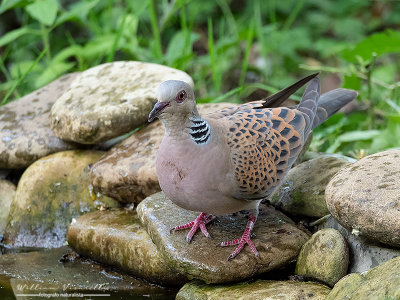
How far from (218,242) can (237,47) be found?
405cm

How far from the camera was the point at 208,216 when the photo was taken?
3658 mm

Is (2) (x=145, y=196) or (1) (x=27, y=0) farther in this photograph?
(1) (x=27, y=0)

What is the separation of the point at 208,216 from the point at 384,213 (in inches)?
43.4

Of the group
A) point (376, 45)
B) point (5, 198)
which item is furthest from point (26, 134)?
point (376, 45)

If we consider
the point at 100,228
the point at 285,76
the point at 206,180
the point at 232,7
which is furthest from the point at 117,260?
the point at 232,7

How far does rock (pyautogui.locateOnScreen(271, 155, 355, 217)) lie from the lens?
375 centimetres

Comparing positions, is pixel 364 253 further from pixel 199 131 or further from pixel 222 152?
pixel 199 131

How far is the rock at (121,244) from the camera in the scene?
142 inches

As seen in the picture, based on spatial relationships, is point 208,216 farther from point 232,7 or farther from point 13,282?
point 232,7

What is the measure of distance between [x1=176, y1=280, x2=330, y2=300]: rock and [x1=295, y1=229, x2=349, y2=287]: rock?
0.08 m

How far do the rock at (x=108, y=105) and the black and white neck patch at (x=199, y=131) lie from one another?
126cm

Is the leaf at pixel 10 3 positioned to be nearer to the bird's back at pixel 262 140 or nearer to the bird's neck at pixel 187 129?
the bird's back at pixel 262 140

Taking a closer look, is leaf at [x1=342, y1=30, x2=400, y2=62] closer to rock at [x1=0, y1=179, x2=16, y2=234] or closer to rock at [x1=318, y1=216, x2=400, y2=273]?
rock at [x1=318, y1=216, x2=400, y2=273]

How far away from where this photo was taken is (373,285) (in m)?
2.62
